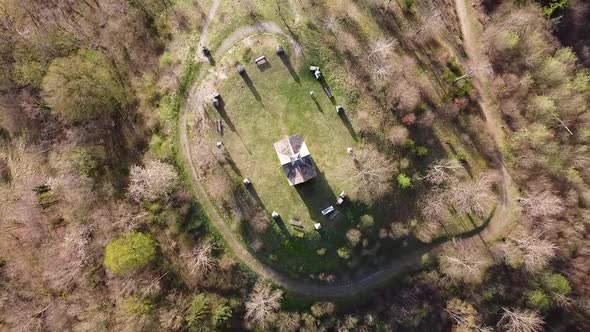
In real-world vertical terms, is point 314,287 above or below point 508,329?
above

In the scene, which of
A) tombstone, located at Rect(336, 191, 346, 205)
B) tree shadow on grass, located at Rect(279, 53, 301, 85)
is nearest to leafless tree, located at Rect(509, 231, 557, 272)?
tombstone, located at Rect(336, 191, 346, 205)

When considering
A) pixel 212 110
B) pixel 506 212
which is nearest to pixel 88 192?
pixel 212 110

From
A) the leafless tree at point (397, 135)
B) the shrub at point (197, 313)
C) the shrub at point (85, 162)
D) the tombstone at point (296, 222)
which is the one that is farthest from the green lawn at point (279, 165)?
the shrub at point (85, 162)

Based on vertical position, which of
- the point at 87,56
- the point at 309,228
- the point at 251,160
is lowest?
the point at 309,228

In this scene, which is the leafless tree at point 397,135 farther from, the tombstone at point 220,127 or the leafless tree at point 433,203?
Answer: the tombstone at point 220,127

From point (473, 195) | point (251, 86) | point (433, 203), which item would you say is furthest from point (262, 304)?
point (473, 195)

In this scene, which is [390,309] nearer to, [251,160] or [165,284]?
[251,160]

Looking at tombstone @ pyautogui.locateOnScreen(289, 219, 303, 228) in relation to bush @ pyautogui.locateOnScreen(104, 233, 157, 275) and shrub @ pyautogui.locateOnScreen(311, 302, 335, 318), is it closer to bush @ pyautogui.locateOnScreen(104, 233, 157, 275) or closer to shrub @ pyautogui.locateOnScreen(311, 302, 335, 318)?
shrub @ pyautogui.locateOnScreen(311, 302, 335, 318)
